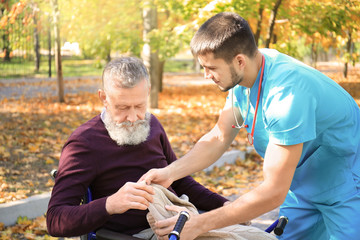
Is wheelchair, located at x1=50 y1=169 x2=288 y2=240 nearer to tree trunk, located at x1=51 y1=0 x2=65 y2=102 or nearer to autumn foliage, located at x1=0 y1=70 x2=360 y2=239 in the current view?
autumn foliage, located at x1=0 y1=70 x2=360 y2=239

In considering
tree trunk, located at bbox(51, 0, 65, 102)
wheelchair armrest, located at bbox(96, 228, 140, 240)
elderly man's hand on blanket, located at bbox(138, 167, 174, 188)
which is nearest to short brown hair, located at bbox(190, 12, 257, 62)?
elderly man's hand on blanket, located at bbox(138, 167, 174, 188)

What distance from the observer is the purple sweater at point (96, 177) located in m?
2.30

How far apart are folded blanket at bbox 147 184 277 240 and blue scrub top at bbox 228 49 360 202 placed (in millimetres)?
366

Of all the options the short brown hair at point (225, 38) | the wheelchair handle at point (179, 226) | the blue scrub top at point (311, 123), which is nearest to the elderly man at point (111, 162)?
the wheelchair handle at point (179, 226)

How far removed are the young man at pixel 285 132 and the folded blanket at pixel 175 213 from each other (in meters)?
0.08

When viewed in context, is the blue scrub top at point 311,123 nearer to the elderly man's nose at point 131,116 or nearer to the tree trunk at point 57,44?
the elderly man's nose at point 131,116

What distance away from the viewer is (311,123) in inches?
81.4

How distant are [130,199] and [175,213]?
0.26 meters

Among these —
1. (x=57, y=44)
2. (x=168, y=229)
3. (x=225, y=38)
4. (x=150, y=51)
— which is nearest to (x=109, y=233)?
(x=168, y=229)

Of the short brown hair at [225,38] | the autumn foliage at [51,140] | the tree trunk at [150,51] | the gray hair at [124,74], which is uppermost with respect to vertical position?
the short brown hair at [225,38]

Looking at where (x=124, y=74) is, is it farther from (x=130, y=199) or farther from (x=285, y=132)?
(x=285, y=132)

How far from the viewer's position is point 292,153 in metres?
2.07

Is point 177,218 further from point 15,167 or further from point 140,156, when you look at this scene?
point 15,167

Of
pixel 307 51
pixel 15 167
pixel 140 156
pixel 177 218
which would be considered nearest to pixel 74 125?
pixel 15 167
